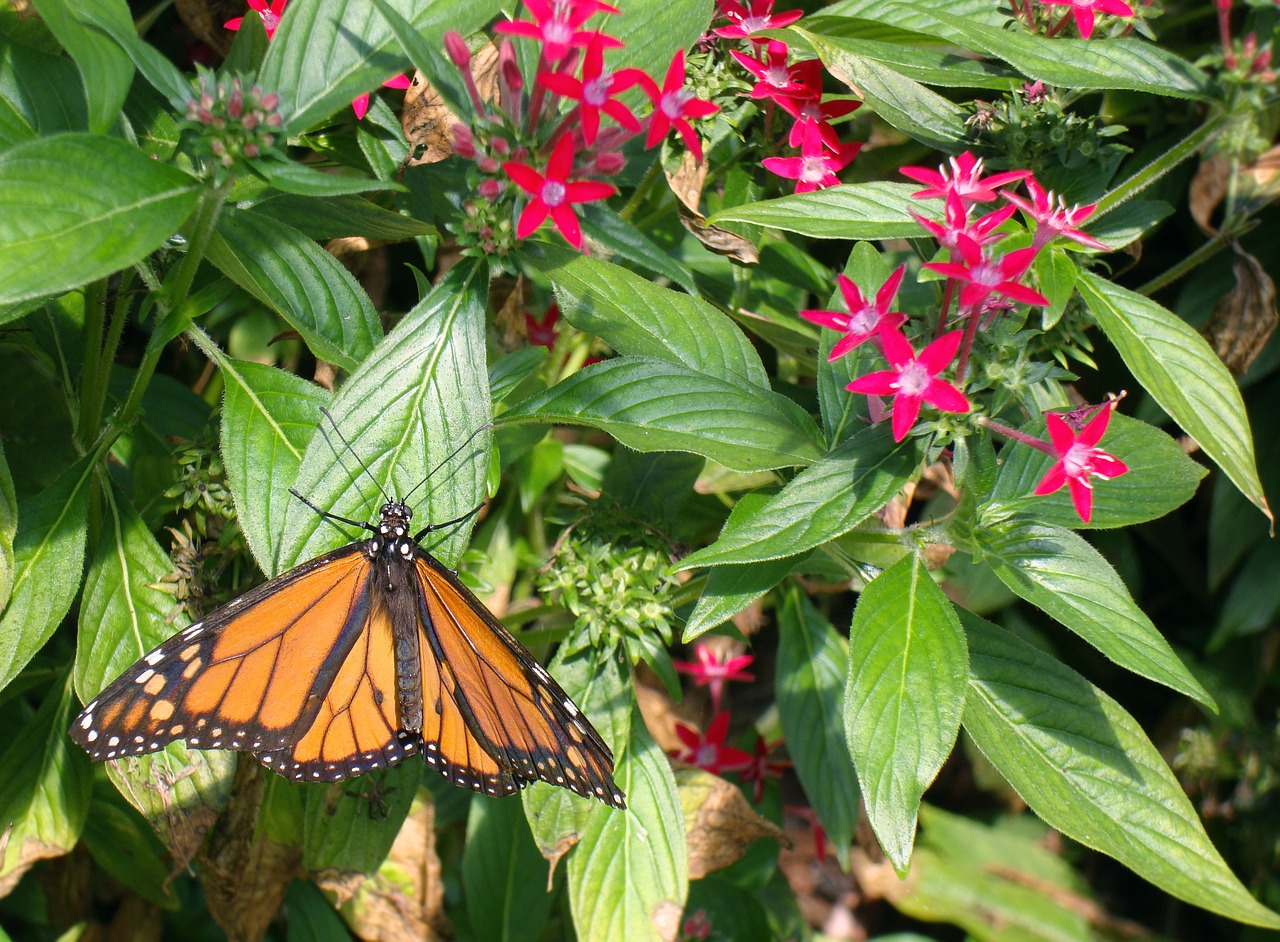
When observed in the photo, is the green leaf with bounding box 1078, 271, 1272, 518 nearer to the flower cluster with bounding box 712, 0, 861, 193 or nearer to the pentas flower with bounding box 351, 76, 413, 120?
the flower cluster with bounding box 712, 0, 861, 193

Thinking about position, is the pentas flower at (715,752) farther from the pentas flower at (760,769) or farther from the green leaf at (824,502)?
the green leaf at (824,502)

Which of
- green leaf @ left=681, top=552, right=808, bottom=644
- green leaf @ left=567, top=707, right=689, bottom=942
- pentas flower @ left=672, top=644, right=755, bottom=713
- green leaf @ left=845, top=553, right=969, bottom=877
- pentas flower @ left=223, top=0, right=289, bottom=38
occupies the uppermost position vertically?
pentas flower @ left=223, top=0, right=289, bottom=38

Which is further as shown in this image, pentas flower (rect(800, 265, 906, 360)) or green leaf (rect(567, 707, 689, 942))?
green leaf (rect(567, 707, 689, 942))

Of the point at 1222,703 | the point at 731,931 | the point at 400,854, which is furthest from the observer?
the point at 1222,703

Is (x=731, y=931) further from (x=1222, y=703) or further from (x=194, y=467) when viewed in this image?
(x=194, y=467)

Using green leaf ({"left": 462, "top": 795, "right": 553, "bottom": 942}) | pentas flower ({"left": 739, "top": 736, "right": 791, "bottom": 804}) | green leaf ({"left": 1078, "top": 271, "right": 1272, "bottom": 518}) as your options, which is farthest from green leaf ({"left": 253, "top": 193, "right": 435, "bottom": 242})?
pentas flower ({"left": 739, "top": 736, "right": 791, "bottom": 804})

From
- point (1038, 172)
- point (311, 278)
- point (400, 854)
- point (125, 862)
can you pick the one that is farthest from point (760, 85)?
point (125, 862)

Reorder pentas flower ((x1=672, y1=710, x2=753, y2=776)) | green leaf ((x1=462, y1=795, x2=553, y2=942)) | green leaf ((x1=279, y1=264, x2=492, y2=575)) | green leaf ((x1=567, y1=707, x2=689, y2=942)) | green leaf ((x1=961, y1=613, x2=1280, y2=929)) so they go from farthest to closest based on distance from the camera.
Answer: pentas flower ((x1=672, y1=710, x2=753, y2=776)) < green leaf ((x1=462, y1=795, x2=553, y2=942)) < green leaf ((x1=567, y1=707, x2=689, y2=942)) < green leaf ((x1=961, y1=613, x2=1280, y2=929)) < green leaf ((x1=279, y1=264, x2=492, y2=575))
